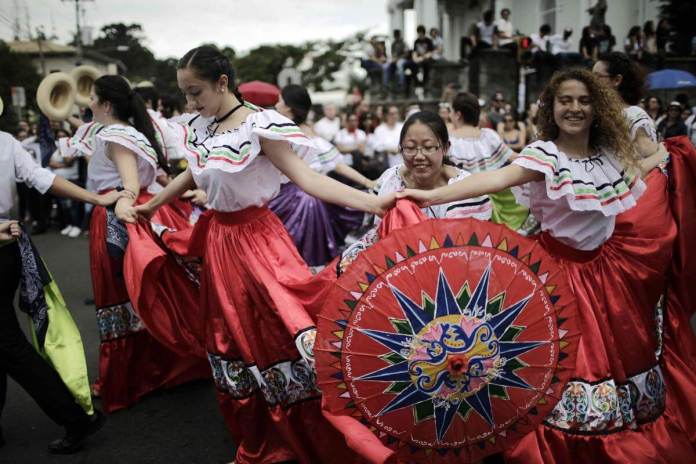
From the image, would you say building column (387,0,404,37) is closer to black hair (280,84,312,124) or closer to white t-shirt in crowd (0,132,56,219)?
black hair (280,84,312,124)

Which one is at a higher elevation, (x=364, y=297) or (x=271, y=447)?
(x=364, y=297)

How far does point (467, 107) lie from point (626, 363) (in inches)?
150

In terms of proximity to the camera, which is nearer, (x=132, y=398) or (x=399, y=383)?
(x=399, y=383)

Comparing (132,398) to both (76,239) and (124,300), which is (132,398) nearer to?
(124,300)

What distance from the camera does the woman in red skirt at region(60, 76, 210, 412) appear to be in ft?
12.8

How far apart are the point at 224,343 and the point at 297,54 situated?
48.5 meters

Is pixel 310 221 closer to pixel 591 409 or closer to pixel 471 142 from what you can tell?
pixel 471 142

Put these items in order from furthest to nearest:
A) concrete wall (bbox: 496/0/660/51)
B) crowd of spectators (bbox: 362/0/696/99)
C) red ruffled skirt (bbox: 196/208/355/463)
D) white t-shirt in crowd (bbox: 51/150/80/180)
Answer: concrete wall (bbox: 496/0/660/51) < crowd of spectators (bbox: 362/0/696/99) < white t-shirt in crowd (bbox: 51/150/80/180) < red ruffled skirt (bbox: 196/208/355/463)

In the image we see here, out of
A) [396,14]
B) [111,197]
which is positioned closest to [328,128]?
[111,197]

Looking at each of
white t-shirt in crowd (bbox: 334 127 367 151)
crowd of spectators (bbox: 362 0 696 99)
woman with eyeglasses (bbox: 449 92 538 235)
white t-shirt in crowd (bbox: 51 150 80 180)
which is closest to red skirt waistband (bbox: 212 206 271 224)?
woman with eyeglasses (bbox: 449 92 538 235)

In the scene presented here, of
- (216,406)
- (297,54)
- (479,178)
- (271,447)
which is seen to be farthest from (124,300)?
(297,54)

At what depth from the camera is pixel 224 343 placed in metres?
3.15

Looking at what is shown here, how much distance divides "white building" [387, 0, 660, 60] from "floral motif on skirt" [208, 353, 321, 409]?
646 inches

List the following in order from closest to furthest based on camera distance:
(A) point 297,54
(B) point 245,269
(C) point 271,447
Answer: (B) point 245,269 → (C) point 271,447 → (A) point 297,54
